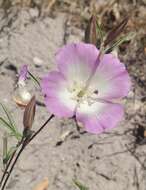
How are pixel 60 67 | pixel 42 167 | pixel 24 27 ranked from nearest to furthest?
pixel 60 67 < pixel 42 167 < pixel 24 27

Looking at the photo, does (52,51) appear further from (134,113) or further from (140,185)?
(140,185)

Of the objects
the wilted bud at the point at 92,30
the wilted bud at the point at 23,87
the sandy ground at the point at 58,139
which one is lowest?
the sandy ground at the point at 58,139

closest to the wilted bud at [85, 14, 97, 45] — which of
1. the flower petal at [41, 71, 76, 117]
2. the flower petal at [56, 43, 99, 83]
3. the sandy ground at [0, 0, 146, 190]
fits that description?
the flower petal at [56, 43, 99, 83]

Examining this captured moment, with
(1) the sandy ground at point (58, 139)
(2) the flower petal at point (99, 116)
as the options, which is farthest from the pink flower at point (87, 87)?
(1) the sandy ground at point (58, 139)

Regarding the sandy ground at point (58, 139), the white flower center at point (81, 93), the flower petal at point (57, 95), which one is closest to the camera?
the flower petal at point (57, 95)

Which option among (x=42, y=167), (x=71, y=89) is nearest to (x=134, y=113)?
(x=42, y=167)

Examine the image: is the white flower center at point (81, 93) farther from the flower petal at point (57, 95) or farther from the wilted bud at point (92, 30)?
the wilted bud at point (92, 30)

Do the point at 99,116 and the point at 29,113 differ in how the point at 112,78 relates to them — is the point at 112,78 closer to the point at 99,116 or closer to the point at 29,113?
the point at 99,116

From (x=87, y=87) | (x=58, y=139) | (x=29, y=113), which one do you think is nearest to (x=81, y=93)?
(x=87, y=87)
